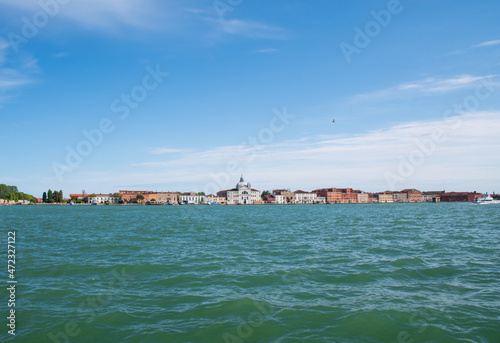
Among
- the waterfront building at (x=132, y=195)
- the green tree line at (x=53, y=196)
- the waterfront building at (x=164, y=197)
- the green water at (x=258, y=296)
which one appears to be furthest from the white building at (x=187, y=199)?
the green water at (x=258, y=296)

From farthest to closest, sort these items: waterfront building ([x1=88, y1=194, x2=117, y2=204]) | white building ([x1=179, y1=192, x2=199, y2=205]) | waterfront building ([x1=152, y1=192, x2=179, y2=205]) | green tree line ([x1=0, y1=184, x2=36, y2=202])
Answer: white building ([x1=179, y1=192, x2=199, y2=205]) → waterfront building ([x1=152, y1=192, x2=179, y2=205]) → waterfront building ([x1=88, y1=194, x2=117, y2=204]) → green tree line ([x1=0, y1=184, x2=36, y2=202])

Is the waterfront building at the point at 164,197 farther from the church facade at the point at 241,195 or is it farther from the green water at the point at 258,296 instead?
the green water at the point at 258,296

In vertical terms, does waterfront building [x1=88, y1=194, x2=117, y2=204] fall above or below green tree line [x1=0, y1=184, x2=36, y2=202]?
below

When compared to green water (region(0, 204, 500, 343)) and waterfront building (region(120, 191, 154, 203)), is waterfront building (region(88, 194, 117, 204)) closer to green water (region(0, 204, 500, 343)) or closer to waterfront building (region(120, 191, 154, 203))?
waterfront building (region(120, 191, 154, 203))

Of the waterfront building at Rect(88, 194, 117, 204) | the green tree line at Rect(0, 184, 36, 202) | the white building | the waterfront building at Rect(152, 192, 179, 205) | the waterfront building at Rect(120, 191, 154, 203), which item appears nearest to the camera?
the green tree line at Rect(0, 184, 36, 202)

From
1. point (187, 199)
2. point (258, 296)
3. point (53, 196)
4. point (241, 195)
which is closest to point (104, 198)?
point (53, 196)

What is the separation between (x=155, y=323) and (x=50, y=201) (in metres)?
198

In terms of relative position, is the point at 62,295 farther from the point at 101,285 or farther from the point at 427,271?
the point at 427,271

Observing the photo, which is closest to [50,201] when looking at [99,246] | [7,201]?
[7,201]

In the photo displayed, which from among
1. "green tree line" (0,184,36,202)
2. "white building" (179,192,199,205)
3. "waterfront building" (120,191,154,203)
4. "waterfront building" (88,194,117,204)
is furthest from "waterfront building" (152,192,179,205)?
"green tree line" (0,184,36,202)

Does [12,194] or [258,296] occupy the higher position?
[12,194]

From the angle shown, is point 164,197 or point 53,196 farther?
point 164,197

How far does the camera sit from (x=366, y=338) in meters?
7.40

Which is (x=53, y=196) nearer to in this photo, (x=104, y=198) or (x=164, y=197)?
(x=104, y=198)
